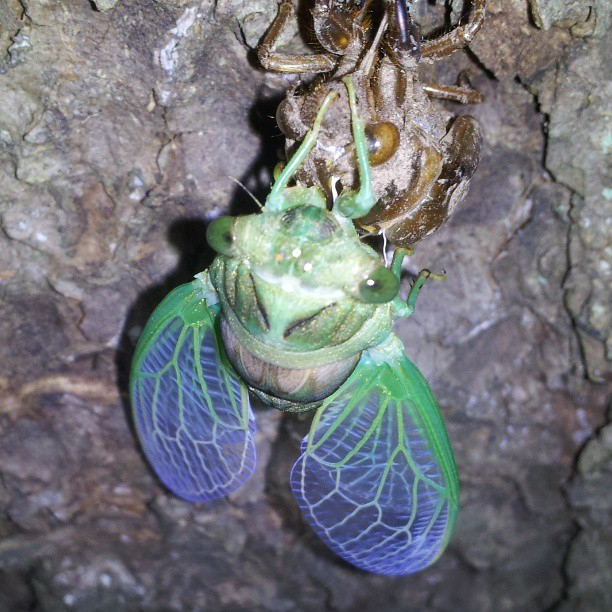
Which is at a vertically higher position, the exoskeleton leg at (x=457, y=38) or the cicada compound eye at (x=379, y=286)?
the exoskeleton leg at (x=457, y=38)

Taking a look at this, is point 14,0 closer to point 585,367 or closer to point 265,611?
point 585,367

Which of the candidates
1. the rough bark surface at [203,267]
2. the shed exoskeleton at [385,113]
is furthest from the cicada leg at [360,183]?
the rough bark surface at [203,267]

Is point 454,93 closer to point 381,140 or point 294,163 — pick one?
point 381,140

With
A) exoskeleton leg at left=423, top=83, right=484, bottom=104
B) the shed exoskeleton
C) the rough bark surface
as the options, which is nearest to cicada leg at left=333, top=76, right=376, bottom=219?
the shed exoskeleton

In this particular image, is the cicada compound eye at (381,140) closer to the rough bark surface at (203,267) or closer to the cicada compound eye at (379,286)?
the cicada compound eye at (379,286)

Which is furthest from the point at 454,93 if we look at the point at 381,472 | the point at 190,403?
the point at 190,403

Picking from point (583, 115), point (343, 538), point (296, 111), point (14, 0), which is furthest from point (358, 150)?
point (343, 538)
